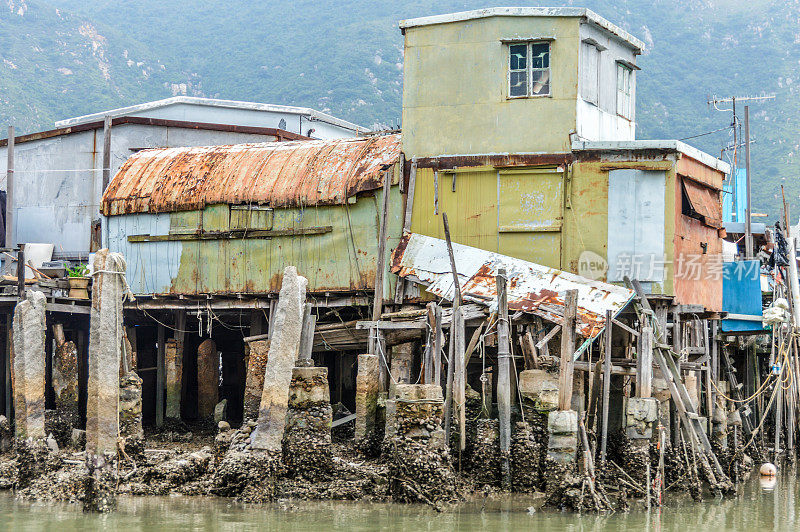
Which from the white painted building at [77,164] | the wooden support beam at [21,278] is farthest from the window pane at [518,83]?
the wooden support beam at [21,278]

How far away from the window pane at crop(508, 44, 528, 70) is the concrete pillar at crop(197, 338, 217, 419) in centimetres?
1150

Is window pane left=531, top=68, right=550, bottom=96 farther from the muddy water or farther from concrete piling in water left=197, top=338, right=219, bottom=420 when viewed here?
concrete piling in water left=197, top=338, right=219, bottom=420

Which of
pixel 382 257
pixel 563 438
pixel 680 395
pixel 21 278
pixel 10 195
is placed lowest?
pixel 563 438

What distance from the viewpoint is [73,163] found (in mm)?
33125

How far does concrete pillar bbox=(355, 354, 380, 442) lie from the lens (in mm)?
23172

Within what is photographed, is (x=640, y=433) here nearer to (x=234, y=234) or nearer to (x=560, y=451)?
(x=560, y=451)

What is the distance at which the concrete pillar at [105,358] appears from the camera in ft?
61.6

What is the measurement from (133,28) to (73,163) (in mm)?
84376

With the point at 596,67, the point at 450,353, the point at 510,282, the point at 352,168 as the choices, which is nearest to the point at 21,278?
the point at 352,168

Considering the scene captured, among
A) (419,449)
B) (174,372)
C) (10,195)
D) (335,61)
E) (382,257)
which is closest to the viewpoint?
(419,449)

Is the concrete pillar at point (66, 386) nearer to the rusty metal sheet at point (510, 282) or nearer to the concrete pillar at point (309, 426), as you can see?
the concrete pillar at point (309, 426)

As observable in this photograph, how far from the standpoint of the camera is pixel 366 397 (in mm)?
23188

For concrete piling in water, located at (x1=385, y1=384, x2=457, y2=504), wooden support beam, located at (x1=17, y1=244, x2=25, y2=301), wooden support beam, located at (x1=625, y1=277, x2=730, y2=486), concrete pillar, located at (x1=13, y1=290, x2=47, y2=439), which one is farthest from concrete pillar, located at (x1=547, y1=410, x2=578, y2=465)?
wooden support beam, located at (x1=17, y1=244, x2=25, y2=301)

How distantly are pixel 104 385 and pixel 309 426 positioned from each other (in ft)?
13.0
